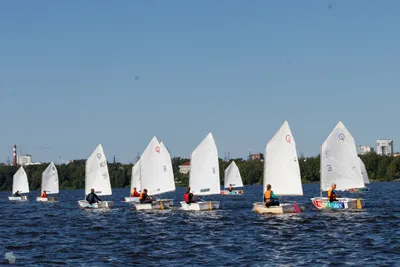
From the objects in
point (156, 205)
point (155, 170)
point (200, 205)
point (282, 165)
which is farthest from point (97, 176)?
point (282, 165)

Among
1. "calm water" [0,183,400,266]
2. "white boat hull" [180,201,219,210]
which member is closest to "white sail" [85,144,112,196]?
"white boat hull" [180,201,219,210]

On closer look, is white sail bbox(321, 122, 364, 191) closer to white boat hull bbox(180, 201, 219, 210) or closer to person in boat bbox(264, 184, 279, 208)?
person in boat bbox(264, 184, 279, 208)

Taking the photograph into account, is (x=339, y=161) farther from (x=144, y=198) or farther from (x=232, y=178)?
(x=232, y=178)

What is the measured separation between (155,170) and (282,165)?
15.0 m

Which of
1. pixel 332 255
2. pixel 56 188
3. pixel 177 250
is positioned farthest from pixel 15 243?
pixel 56 188

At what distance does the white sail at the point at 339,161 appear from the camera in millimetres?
54031

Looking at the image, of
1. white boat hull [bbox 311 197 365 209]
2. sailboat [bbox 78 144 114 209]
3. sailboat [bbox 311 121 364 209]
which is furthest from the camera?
sailboat [bbox 78 144 114 209]

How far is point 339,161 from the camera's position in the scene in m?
54.5

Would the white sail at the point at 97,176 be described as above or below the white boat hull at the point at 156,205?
above

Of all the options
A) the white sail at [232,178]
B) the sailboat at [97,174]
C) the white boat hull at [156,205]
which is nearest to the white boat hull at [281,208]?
the white boat hull at [156,205]

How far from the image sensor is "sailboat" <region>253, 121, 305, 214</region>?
51.4 m

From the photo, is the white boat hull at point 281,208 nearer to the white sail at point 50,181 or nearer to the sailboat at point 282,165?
the sailboat at point 282,165

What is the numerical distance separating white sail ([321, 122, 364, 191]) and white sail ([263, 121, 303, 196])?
127 inches

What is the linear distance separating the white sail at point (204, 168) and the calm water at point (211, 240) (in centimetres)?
457
